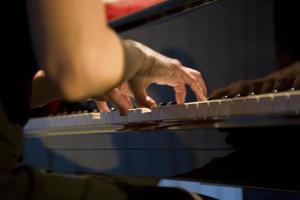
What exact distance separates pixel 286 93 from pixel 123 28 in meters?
0.75

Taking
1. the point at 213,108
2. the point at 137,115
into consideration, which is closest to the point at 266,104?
the point at 213,108

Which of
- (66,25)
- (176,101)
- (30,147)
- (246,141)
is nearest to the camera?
(66,25)

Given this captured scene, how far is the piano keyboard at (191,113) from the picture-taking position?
0.91 m

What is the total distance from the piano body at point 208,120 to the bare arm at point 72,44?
0.34 metres

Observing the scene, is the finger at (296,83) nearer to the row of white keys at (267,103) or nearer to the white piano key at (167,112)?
the row of white keys at (267,103)

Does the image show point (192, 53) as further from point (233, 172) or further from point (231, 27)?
point (233, 172)

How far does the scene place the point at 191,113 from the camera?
3.54ft

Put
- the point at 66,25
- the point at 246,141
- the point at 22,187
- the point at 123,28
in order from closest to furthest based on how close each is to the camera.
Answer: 1. the point at 66,25
2. the point at 22,187
3. the point at 246,141
4. the point at 123,28

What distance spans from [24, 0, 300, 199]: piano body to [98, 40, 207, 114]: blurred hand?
0.05 meters

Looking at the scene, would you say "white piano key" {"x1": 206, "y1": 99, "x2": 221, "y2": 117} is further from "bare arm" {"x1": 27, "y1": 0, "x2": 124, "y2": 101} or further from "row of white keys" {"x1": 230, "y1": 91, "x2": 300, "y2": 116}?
"bare arm" {"x1": 27, "y1": 0, "x2": 124, "y2": 101}

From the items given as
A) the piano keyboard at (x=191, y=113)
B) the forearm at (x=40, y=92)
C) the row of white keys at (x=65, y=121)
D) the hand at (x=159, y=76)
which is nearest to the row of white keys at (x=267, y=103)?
the piano keyboard at (x=191, y=113)

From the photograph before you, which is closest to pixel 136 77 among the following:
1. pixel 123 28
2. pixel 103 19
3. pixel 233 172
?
pixel 103 19

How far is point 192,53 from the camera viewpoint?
4.27 ft

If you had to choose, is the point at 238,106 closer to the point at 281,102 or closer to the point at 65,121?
the point at 281,102
